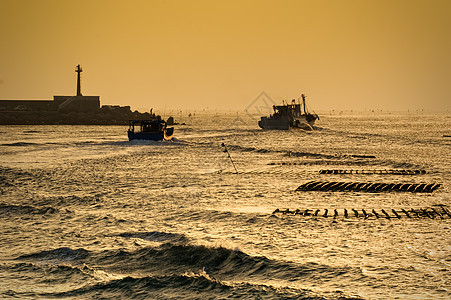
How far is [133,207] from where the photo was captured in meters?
27.2

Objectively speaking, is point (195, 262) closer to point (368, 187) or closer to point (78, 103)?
point (368, 187)

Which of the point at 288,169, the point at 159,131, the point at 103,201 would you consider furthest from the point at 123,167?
the point at 159,131

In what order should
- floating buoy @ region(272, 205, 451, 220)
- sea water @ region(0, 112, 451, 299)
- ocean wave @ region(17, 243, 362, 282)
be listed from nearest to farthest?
sea water @ region(0, 112, 451, 299) → ocean wave @ region(17, 243, 362, 282) → floating buoy @ region(272, 205, 451, 220)

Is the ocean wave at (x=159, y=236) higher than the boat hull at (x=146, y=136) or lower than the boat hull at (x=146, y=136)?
lower

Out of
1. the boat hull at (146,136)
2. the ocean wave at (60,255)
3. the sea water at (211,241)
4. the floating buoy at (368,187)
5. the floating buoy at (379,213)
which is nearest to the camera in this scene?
the sea water at (211,241)

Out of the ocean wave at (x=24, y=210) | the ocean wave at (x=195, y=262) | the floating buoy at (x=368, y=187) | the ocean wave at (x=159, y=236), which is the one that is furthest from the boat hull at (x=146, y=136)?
the ocean wave at (x=195, y=262)

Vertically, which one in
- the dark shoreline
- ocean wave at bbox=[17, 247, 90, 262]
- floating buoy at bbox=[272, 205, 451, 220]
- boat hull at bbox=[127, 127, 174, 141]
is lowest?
ocean wave at bbox=[17, 247, 90, 262]

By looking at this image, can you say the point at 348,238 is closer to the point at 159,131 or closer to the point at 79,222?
the point at 79,222

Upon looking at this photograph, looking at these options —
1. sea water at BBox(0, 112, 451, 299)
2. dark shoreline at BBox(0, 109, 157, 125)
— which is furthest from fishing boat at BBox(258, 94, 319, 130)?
sea water at BBox(0, 112, 451, 299)

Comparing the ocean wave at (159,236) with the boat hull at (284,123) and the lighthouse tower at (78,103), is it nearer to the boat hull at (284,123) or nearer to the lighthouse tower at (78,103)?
the boat hull at (284,123)

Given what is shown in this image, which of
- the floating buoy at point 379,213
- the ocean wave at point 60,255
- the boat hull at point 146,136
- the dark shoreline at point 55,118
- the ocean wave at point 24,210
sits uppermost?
the dark shoreline at point 55,118

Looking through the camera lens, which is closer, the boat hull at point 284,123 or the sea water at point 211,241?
the sea water at point 211,241

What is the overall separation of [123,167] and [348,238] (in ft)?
99.1

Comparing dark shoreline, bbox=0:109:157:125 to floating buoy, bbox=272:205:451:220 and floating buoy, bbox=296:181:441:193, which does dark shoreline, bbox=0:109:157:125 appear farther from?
floating buoy, bbox=272:205:451:220
